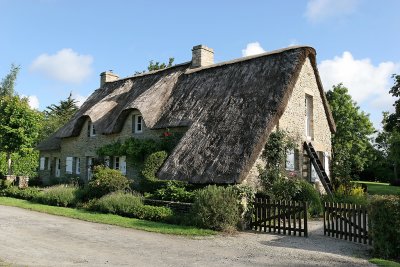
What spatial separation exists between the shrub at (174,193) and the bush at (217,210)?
154 centimetres

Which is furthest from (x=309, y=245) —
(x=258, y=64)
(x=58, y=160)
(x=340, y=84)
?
(x=340, y=84)

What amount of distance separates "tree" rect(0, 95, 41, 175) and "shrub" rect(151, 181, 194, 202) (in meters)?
12.8

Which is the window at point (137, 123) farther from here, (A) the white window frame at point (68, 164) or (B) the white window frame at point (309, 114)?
(B) the white window frame at point (309, 114)

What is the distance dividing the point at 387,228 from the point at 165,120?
12.4 m

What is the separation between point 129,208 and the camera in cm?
1408

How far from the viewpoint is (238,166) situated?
43.7 feet

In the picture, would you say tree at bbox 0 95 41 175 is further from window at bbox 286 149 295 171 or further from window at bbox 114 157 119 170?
window at bbox 286 149 295 171

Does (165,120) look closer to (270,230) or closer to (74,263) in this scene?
(270,230)

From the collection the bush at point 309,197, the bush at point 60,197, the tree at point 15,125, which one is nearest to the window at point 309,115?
the bush at point 309,197

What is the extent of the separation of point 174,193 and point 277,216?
4.17 meters

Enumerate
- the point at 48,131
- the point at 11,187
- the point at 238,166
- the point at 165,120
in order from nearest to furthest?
1. the point at 238,166
2. the point at 165,120
3. the point at 11,187
4. the point at 48,131

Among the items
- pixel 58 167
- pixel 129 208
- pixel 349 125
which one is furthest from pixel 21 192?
pixel 349 125

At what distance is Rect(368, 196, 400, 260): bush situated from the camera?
344 inches

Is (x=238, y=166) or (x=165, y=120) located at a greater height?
(x=165, y=120)
